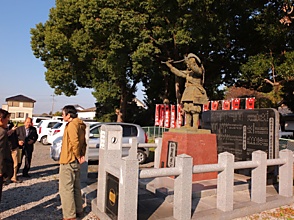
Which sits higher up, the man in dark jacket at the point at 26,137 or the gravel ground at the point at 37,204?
the man in dark jacket at the point at 26,137

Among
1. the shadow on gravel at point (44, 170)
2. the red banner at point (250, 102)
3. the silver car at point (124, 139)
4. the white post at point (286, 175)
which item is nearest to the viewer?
the white post at point (286, 175)

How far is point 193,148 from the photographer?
255 inches

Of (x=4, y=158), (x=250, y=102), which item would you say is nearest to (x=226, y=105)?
(x=250, y=102)

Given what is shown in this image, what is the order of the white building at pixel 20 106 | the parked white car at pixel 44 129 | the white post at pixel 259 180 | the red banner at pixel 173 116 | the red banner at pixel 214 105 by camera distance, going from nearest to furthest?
the white post at pixel 259 180 < the red banner at pixel 214 105 < the parked white car at pixel 44 129 < the red banner at pixel 173 116 < the white building at pixel 20 106

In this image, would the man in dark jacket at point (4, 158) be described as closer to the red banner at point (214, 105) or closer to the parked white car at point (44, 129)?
the parked white car at point (44, 129)

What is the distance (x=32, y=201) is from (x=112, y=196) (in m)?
2.35

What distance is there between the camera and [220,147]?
8078 mm

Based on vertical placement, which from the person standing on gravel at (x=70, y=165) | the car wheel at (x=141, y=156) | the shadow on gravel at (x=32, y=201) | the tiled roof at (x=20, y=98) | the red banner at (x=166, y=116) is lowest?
the shadow on gravel at (x=32, y=201)

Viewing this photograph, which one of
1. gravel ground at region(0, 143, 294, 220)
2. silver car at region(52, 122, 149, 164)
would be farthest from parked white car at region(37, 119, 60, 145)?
gravel ground at region(0, 143, 294, 220)

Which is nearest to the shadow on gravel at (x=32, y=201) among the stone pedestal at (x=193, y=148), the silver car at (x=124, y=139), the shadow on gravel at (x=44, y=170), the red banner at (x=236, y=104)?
the shadow on gravel at (x=44, y=170)

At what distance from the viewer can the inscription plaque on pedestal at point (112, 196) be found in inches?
162

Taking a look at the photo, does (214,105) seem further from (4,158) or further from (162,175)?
(4,158)

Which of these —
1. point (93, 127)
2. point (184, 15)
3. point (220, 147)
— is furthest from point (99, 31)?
point (220, 147)

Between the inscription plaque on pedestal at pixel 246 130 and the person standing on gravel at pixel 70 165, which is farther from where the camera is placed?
the inscription plaque on pedestal at pixel 246 130
